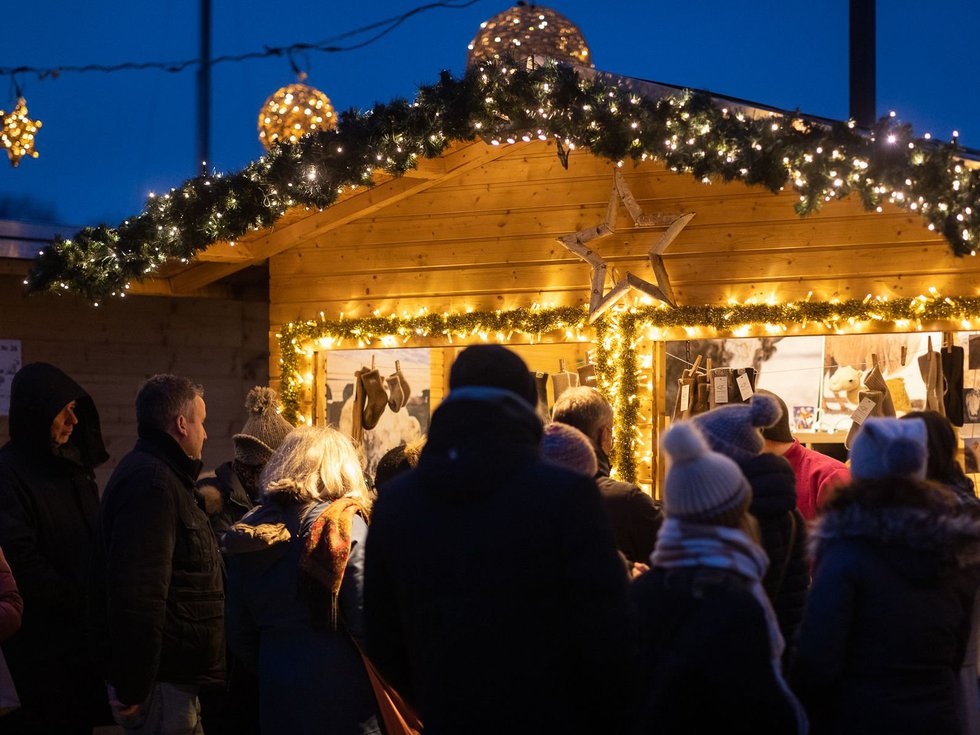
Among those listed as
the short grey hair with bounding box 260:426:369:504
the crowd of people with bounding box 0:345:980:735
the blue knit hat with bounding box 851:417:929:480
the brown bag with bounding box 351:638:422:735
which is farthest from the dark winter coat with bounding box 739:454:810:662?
the short grey hair with bounding box 260:426:369:504

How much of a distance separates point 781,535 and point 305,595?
1586mm

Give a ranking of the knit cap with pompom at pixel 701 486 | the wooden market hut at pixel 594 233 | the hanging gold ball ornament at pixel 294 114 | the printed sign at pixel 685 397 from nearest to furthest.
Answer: the knit cap with pompom at pixel 701 486 < the wooden market hut at pixel 594 233 < the printed sign at pixel 685 397 < the hanging gold ball ornament at pixel 294 114

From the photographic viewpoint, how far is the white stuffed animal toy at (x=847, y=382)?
6918 millimetres

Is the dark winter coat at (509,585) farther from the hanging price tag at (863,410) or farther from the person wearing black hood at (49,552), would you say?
the hanging price tag at (863,410)

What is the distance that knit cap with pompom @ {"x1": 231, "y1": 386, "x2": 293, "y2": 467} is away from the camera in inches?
232

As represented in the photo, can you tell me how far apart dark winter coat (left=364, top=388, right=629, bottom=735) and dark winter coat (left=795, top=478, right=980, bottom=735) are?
0.75 meters

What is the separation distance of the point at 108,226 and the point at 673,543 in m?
5.32

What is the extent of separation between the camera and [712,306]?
23.3ft

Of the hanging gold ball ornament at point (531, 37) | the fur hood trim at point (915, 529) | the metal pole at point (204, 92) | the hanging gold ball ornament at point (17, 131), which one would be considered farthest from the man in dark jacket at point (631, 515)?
the metal pole at point (204, 92)

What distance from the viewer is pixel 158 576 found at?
4098mm

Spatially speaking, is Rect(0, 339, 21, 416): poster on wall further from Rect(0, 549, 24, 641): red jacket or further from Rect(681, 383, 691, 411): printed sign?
Rect(681, 383, 691, 411): printed sign

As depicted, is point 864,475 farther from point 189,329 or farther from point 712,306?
point 189,329

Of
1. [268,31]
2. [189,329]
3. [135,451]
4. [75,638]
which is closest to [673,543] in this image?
[135,451]

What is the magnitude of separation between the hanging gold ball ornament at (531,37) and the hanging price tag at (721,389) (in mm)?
2170
